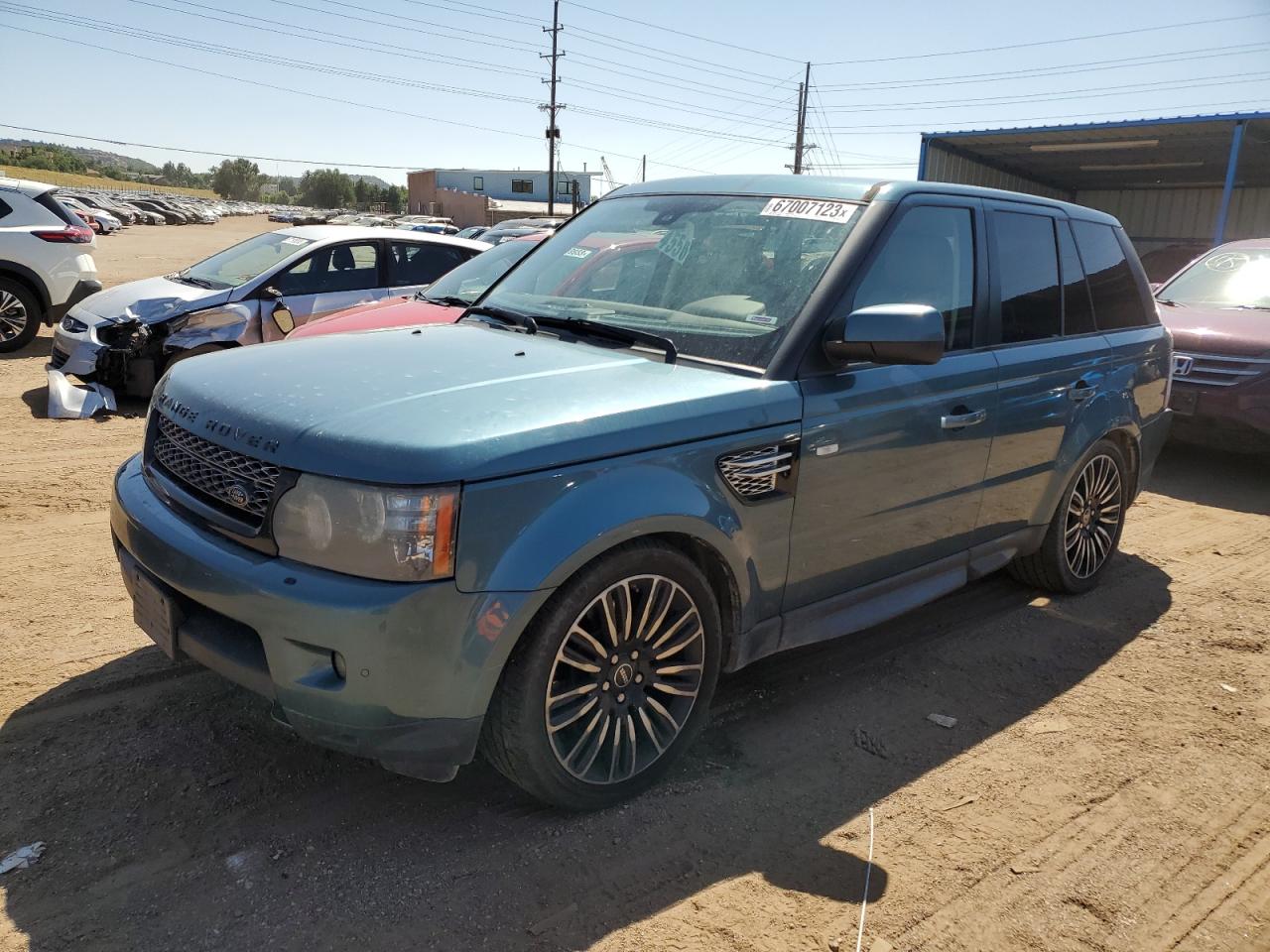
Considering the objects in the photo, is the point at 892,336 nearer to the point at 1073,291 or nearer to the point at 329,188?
the point at 1073,291

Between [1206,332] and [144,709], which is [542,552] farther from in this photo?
[1206,332]

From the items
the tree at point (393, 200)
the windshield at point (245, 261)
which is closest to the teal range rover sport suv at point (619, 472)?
the windshield at point (245, 261)

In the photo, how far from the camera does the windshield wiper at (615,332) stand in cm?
328

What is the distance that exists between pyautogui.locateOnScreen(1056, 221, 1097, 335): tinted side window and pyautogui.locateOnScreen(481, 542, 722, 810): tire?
8.35 ft

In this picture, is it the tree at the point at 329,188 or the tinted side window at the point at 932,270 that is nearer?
the tinted side window at the point at 932,270

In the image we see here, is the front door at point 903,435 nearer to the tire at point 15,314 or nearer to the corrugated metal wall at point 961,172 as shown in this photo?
the tire at point 15,314

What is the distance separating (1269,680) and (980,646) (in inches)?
46.5

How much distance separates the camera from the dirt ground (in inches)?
98.6

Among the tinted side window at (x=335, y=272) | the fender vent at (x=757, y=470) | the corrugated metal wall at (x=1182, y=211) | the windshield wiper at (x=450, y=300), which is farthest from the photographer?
the corrugated metal wall at (x=1182, y=211)

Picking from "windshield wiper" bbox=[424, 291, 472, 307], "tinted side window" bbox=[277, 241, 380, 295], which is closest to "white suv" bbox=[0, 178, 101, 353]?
"tinted side window" bbox=[277, 241, 380, 295]

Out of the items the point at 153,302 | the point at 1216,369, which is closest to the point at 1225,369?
the point at 1216,369

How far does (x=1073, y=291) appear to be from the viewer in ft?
14.8

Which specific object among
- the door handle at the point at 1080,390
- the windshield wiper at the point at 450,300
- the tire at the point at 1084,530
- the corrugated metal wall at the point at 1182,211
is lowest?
the tire at the point at 1084,530

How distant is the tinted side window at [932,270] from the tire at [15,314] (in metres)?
10.3
